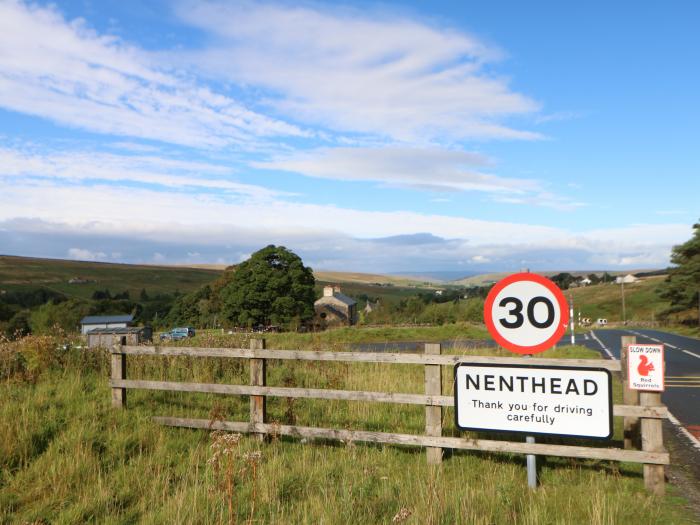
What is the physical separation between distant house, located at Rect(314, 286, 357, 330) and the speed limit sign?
2980 inches

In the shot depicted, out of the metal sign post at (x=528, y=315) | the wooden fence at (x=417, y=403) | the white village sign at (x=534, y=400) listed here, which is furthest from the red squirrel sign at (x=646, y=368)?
the metal sign post at (x=528, y=315)

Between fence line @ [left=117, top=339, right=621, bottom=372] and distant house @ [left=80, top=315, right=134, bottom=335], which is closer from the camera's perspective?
fence line @ [left=117, top=339, right=621, bottom=372]

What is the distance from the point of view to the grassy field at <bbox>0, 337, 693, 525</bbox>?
4.91m

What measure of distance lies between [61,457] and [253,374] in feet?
8.30

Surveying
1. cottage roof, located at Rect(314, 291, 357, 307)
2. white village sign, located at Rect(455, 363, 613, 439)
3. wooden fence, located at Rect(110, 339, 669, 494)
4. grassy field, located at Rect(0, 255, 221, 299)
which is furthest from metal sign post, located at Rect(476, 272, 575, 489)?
grassy field, located at Rect(0, 255, 221, 299)

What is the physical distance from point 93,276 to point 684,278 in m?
139

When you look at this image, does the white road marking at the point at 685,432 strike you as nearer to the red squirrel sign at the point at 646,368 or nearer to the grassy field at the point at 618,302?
the red squirrel sign at the point at 646,368

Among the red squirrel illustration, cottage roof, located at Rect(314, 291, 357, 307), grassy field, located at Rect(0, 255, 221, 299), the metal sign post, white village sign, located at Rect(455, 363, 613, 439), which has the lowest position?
cottage roof, located at Rect(314, 291, 357, 307)

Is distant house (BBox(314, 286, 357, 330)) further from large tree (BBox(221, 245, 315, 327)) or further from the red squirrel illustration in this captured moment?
the red squirrel illustration

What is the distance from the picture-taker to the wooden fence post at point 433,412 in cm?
658

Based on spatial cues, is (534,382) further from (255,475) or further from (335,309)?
(335,309)

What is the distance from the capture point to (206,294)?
78938 millimetres

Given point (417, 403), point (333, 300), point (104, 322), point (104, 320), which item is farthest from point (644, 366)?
point (333, 300)

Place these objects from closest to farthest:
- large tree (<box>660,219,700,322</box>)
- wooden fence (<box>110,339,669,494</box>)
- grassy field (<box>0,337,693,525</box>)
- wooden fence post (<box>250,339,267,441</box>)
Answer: grassy field (<box>0,337,693,525</box>), wooden fence (<box>110,339,669,494</box>), wooden fence post (<box>250,339,267,441</box>), large tree (<box>660,219,700,322</box>)
